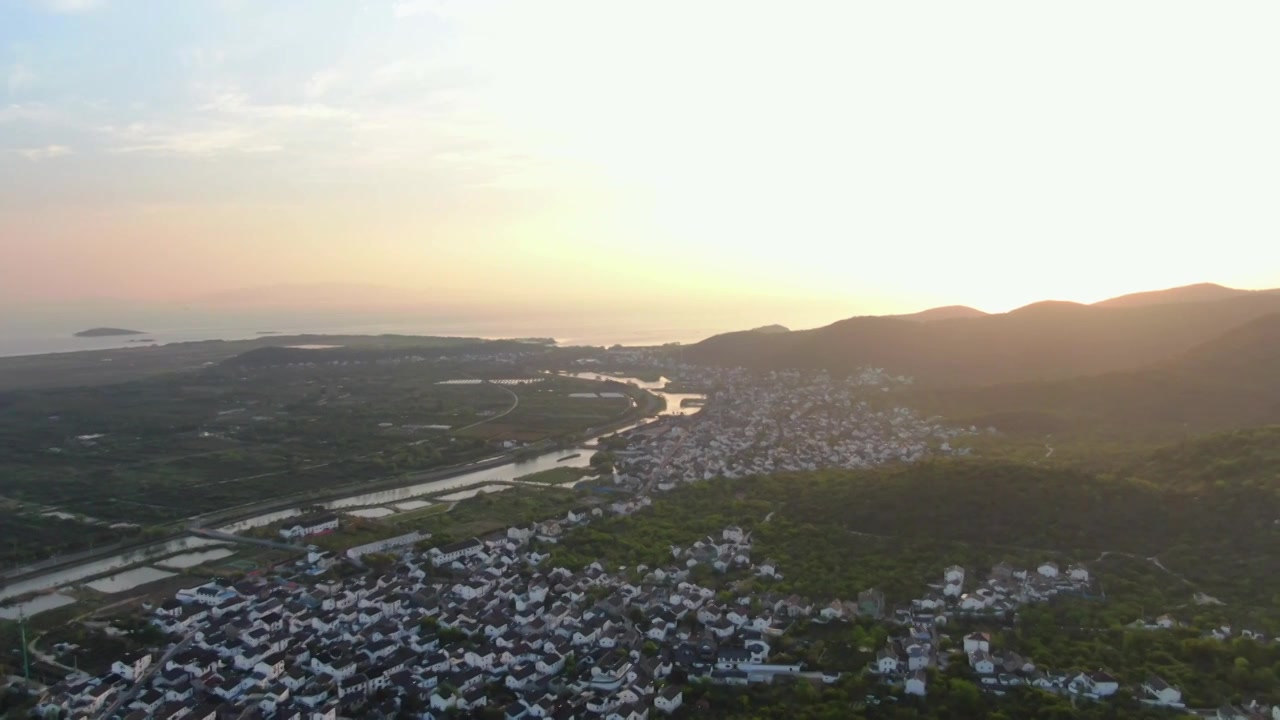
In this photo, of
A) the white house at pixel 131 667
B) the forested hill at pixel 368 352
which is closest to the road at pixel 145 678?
the white house at pixel 131 667

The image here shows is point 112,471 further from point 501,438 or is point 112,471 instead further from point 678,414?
point 678,414

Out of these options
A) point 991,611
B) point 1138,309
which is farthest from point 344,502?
point 1138,309

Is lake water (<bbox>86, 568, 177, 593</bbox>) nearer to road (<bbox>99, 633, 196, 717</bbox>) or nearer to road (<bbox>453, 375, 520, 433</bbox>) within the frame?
road (<bbox>99, 633, 196, 717</bbox>)

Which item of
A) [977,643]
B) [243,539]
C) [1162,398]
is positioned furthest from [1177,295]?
[243,539]

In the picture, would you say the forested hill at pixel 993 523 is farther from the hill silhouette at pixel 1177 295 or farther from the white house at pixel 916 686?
the hill silhouette at pixel 1177 295

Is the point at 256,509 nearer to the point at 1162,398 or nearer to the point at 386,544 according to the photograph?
the point at 386,544
